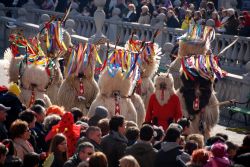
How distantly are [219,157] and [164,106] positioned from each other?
16.3 feet

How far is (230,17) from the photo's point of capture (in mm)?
25125

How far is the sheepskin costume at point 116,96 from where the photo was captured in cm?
1741

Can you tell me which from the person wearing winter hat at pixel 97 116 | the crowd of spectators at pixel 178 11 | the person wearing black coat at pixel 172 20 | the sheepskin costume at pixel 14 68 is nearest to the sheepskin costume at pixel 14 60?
the sheepskin costume at pixel 14 68

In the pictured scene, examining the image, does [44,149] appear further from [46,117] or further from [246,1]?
[246,1]

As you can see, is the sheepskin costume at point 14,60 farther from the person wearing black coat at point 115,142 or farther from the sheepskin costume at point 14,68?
the person wearing black coat at point 115,142

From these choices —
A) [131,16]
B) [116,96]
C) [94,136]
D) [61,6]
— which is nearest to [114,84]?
[116,96]

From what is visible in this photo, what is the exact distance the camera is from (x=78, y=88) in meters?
18.4

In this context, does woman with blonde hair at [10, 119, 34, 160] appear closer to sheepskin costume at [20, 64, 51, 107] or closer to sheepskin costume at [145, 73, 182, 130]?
sheepskin costume at [145, 73, 182, 130]

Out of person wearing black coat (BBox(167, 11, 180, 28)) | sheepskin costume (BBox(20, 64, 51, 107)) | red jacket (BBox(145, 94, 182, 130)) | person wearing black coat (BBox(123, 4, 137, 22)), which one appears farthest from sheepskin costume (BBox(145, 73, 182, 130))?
person wearing black coat (BBox(123, 4, 137, 22))

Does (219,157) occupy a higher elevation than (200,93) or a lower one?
higher

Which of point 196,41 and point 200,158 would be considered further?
point 196,41

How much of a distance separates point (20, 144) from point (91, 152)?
113cm

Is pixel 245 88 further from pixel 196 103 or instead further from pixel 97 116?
pixel 97 116

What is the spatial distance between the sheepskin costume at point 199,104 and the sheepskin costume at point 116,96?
1.15m
